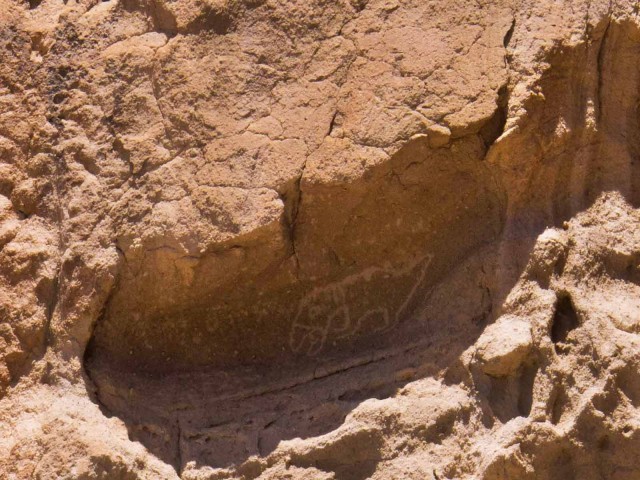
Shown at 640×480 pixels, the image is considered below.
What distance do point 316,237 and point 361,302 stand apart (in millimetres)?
170

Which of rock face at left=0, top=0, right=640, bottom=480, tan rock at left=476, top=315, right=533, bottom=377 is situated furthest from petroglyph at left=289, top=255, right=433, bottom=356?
tan rock at left=476, top=315, right=533, bottom=377

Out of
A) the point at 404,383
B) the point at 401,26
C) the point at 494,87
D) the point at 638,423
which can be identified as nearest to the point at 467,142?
the point at 494,87

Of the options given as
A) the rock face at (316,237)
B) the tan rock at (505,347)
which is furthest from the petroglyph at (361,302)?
the tan rock at (505,347)

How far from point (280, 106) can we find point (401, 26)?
1.00 feet

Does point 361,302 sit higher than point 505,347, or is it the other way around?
point 361,302

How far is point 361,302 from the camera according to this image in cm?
240

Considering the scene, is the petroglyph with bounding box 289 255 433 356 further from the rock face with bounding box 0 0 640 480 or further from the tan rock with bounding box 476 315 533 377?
the tan rock with bounding box 476 315 533 377

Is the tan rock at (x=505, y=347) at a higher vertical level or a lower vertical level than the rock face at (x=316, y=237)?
lower

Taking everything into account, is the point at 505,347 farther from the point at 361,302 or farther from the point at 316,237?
the point at 316,237

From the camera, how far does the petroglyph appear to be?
7.84 feet

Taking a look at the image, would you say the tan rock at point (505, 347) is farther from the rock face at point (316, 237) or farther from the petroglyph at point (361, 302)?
the petroglyph at point (361, 302)

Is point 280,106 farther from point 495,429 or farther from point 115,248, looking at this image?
Result: point 495,429

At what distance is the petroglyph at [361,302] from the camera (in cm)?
239

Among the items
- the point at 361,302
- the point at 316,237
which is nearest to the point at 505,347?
the point at 361,302
